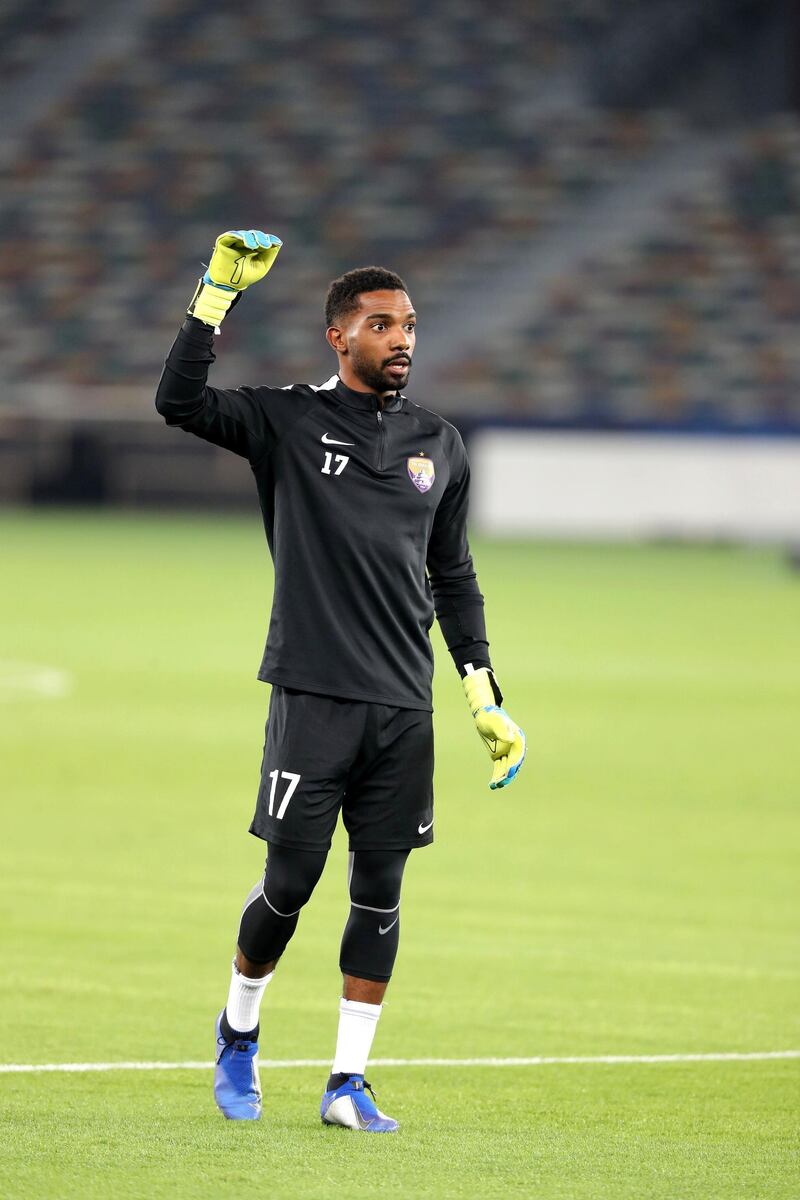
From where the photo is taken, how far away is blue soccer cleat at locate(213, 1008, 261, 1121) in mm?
4742

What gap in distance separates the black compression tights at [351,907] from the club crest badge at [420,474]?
0.89 meters

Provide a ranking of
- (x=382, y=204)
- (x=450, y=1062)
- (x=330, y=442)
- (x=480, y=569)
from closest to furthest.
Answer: (x=330, y=442) → (x=450, y=1062) → (x=480, y=569) → (x=382, y=204)

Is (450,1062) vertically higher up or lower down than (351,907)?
lower down

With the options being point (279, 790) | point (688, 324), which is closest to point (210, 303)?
point (279, 790)

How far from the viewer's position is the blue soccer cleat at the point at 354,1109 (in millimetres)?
4641

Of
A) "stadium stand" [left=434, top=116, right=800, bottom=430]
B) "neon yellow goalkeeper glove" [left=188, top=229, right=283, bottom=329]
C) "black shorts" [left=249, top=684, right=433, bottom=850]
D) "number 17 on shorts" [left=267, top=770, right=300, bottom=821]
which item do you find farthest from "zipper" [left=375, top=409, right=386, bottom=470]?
"stadium stand" [left=434, top=116, right=800, bottom=430]

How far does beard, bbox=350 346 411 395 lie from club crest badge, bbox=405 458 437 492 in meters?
0.19

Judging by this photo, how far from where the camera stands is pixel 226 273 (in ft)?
14.9

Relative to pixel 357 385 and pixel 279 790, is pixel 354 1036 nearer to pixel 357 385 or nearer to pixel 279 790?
pixel 279 790

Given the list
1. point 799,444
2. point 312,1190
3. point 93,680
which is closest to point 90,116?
point 799,444

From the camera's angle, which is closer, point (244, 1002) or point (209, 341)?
point (209, 341)

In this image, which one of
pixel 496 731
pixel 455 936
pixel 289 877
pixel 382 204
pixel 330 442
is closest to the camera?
pixel 289 877

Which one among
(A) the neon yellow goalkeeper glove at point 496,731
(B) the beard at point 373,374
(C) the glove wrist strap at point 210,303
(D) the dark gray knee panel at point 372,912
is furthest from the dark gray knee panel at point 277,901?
(C) the glove wrist strap at point 210,303

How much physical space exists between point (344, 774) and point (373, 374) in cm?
97
